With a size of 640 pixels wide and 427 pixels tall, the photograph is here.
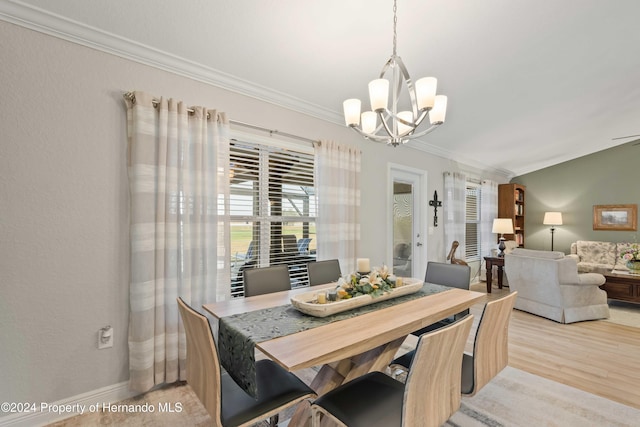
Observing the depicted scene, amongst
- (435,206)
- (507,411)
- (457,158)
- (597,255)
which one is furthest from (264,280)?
(597,255)

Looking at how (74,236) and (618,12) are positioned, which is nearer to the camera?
(74,236)

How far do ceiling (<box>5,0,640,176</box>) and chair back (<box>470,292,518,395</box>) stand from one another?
193 centimetres

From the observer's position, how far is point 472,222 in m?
5.95

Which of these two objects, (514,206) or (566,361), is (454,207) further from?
(566,361)

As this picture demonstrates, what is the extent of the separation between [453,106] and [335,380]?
3185mm

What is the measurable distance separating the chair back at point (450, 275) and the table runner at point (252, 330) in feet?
3.37

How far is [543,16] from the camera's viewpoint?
86.9 inches

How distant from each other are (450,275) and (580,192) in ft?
18.2

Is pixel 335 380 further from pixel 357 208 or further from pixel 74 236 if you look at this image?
pixel 357 208

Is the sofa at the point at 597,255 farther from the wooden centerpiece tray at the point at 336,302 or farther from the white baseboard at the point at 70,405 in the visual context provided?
the white baseboard at the point at 70,405

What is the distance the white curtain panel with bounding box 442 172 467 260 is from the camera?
5047mm

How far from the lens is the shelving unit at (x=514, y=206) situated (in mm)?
6273

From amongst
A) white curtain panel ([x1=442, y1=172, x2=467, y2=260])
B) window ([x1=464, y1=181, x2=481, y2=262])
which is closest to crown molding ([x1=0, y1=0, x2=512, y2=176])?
white curtain panel ([x1=442, y1=172, x2=467, y2=260])

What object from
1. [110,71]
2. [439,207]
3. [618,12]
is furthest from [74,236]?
[439,207]
